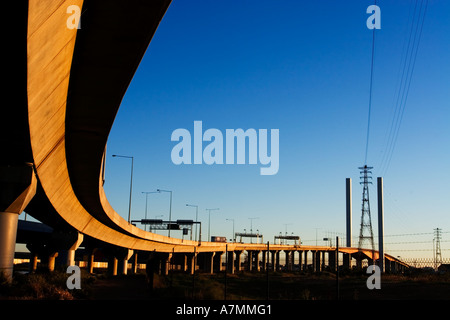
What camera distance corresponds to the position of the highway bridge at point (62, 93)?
35.6 ft

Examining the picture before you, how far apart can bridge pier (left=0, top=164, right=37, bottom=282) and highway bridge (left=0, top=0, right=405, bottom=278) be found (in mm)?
48

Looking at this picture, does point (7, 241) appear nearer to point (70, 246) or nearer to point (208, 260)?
point (70, 246)

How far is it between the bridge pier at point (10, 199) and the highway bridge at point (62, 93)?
5 cm

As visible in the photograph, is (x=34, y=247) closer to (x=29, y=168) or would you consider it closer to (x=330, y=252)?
(x=29, y=168)

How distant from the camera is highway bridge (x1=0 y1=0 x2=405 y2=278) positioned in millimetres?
10844

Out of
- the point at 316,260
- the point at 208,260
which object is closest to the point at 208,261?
the point at 208,260

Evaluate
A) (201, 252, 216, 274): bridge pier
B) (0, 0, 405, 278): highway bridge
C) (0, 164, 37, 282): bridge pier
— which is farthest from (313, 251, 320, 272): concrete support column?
(0, 164, 37, 282): bridge pier

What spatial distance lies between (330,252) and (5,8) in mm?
196959

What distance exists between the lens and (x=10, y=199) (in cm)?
2561

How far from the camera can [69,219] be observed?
137ft

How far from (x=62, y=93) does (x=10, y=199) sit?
12.1 meters

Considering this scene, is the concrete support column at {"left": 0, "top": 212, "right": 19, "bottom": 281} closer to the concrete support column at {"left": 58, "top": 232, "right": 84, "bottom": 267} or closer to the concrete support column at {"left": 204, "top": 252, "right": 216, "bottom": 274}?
the concrete support column at {"left": 58, "top": 232, "right": 84, "bottom": 267}

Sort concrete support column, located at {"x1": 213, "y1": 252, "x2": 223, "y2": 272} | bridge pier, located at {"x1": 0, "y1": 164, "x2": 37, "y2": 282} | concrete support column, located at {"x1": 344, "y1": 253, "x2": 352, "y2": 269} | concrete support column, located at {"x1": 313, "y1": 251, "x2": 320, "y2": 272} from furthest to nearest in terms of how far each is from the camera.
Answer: concrete support column, located at {"x1": 313, "y1": 251, "x2": 320, "y2": 272} < concrete support column, located at {"x1": 344, "y1": 253, "x2": 352, "y2": 269} < concrete support column, located at {"x1": 213, "y1": 252, "x2": 223, "y2": 272} < bridge pier, located at {"x1": 0, "y1": 164, "x2": 37, "y2": 282}
